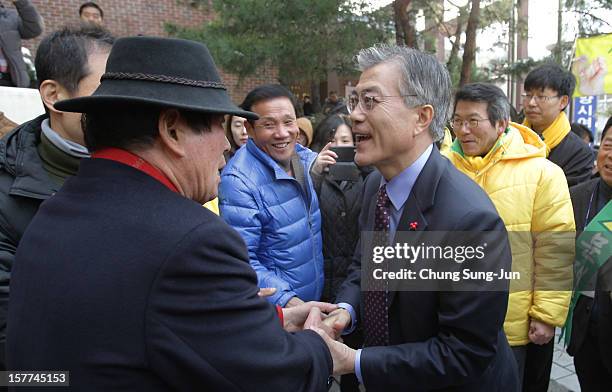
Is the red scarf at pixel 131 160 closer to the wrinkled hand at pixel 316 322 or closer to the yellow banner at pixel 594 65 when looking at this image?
the wrinkled hand at pixel 316 322

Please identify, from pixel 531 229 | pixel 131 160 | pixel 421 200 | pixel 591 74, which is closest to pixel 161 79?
pixel 131 160

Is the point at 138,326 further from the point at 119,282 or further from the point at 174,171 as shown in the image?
the point at 174,171

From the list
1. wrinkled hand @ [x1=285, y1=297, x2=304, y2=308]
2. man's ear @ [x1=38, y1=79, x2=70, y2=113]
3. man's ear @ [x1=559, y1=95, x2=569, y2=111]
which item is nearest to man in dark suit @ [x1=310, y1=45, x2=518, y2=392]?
wrinkled hand @ [x1=285, y1=297, x2=304, y2=308]

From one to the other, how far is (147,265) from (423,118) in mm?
1243

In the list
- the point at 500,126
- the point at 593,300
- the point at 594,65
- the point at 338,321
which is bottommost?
the point at 593,300

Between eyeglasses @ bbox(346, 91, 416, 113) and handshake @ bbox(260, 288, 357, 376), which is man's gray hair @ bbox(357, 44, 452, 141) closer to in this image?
eyeglasses @ bbox(346, 91, 416, 113)

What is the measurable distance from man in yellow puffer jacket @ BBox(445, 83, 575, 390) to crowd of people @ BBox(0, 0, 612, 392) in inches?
0.4

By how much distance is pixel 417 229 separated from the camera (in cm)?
152

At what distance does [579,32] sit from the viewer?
30.1 ft

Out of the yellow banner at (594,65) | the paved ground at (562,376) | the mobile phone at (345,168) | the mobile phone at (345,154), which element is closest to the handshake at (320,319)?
the mobile phone at (345,168)

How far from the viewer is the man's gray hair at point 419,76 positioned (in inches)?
65.6

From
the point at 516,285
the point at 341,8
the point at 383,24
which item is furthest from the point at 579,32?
the point at 516,285

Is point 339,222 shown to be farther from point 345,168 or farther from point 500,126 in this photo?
point 500,126

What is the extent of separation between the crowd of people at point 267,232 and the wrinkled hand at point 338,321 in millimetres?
15
